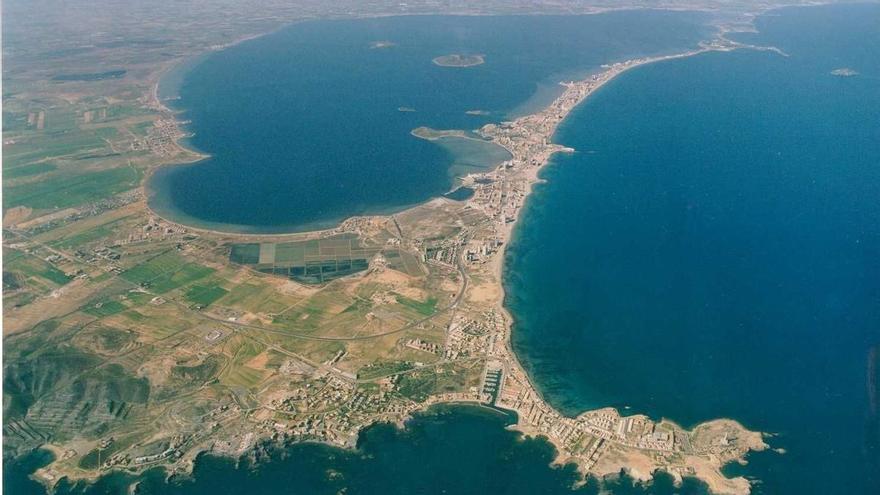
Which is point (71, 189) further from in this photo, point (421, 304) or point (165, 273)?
point (421, 304)

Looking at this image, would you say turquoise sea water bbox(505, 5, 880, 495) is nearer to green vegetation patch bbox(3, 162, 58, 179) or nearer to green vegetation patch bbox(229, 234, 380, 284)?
green vegetation patch bbox(229, 234, 380, 284)

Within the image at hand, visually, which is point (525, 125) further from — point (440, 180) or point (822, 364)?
point (822, 364)

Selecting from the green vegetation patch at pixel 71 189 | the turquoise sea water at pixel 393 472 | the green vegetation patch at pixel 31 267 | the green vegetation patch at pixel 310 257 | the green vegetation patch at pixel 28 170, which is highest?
the green vegetation patch at pixel 28 170

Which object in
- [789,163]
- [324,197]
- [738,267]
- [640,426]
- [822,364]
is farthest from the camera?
[789,163]

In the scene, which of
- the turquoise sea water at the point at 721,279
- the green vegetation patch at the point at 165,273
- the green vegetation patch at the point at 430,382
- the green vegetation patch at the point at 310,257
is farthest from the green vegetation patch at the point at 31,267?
the turquoise sea water at the point at 721,279

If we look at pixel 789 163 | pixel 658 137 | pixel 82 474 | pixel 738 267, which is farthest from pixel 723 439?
pixel 658 137

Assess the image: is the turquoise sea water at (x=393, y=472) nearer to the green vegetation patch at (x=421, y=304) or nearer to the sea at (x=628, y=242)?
the sea at (x=628, y=242)

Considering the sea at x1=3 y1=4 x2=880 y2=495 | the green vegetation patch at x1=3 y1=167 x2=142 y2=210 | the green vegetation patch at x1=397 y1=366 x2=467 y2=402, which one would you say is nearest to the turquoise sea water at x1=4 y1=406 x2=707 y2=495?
the sea at x1=3 y1=4 x2=880 y2=495
